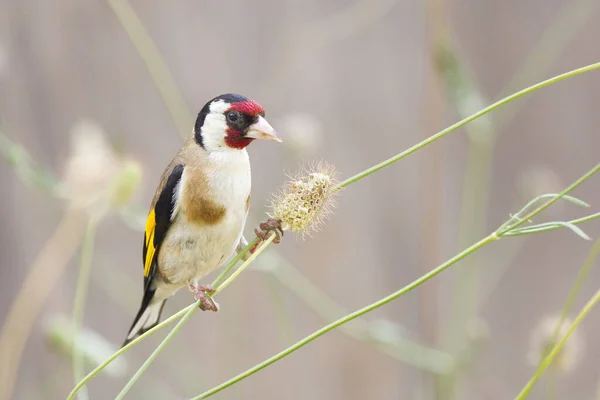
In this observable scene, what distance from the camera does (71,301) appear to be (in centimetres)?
237

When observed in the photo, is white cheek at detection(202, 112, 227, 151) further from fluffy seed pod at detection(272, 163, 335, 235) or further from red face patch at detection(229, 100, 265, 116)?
fluffy seed pod at detection(272, 163, 335, 235)

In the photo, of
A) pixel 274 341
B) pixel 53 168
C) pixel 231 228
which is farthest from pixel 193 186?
pixel 274 341

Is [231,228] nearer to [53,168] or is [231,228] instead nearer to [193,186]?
[193,186]

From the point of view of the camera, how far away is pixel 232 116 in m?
1.31

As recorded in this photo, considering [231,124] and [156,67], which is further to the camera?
[156,67]

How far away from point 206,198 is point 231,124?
4.8 inches

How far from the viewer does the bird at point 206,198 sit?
4.34 feet

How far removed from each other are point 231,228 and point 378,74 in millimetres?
1549

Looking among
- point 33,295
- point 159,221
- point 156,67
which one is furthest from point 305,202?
point 156,67

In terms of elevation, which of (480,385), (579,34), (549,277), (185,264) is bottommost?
(185,264)

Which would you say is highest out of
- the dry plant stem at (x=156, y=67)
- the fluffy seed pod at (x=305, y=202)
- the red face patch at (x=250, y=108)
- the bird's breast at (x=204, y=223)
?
the dry plant stem at (x=156, y=67)

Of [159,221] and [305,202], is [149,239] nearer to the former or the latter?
[159,221]

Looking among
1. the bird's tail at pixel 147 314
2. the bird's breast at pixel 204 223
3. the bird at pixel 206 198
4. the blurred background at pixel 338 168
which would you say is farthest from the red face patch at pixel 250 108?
the blurred background at pixel 338 168

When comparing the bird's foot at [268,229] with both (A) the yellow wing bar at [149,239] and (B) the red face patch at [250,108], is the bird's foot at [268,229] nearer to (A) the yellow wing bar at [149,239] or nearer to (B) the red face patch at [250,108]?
(B) the red face patch at [250,108]
